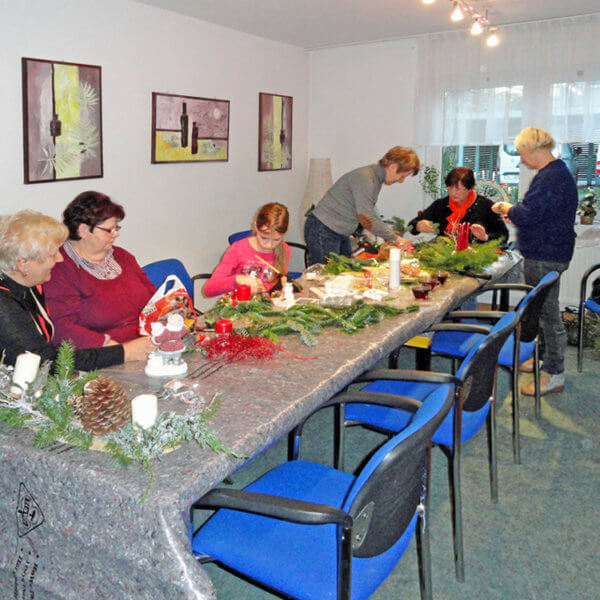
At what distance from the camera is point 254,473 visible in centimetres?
298

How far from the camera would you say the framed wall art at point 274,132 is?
A: 6016 mm

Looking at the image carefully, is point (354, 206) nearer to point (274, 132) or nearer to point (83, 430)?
point (274, 132)

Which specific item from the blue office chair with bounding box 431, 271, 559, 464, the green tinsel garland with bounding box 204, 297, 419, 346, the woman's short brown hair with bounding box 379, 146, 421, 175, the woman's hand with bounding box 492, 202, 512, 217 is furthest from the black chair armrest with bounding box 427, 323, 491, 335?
the woman's short brown hair with bounding box 379, 146, 421, 175

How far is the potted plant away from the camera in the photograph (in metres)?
5.62

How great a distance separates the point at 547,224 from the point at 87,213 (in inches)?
101

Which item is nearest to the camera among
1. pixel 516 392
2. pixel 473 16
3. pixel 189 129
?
pixel 516 392

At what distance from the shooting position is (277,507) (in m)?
1.47

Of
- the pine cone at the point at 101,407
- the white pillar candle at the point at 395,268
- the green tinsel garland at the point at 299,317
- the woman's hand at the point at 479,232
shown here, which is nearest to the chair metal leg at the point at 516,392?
the green tinsel garland at the point at 299,317

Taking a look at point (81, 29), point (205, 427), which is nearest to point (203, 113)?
point (81, 29)

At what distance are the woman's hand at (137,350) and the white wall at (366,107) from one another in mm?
4645

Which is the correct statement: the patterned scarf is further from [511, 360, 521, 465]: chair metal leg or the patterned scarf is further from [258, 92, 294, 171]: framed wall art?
[258, 92, 294, 171]: framed wall art

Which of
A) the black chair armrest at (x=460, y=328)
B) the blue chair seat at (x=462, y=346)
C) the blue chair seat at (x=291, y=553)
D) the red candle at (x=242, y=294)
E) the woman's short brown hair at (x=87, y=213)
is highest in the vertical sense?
the woman's short brown hair at (x=87, y=213)

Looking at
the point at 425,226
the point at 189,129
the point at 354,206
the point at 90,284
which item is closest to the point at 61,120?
the point at 189,129

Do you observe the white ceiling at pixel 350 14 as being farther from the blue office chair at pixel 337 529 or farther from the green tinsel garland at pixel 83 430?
the blue office chair at pixel 337 529
